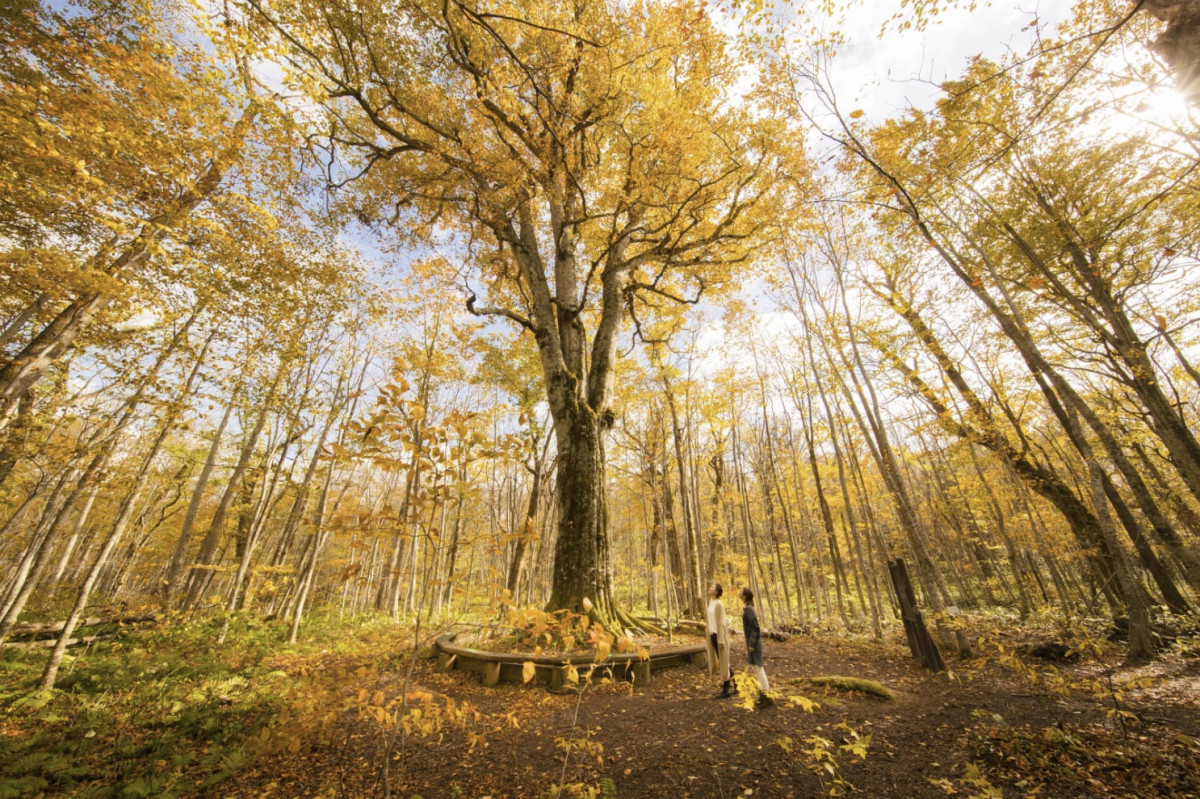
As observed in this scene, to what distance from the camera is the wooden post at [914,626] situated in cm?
582

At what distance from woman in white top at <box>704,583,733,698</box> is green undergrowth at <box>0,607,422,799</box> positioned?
139 inches

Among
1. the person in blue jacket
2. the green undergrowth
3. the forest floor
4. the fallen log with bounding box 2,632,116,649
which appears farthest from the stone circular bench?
the fallen log with bounding box 2,632,116,649

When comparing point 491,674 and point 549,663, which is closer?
point 549,663

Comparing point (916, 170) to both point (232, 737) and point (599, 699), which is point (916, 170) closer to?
point (599, 699)

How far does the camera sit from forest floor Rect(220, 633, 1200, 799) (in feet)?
9.05

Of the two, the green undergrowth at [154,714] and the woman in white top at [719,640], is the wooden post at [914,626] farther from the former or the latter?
the green undergrowth at [154,714]

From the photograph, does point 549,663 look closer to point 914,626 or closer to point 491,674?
point 491,674

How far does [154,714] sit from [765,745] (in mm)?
A: 6063

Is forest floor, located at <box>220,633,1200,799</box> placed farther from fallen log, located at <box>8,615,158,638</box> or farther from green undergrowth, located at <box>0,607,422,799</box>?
fallen log, located at <box>8,615,158,638</box>

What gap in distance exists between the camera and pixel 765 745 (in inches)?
135

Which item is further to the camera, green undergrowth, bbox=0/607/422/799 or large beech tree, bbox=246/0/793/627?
large beech tree, bbox=246/0/793/627

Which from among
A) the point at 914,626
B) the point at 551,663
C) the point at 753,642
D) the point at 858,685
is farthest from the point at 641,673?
the point at 914,626

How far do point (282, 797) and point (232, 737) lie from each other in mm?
1763

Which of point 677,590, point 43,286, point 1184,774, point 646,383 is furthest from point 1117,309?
point 43,286
